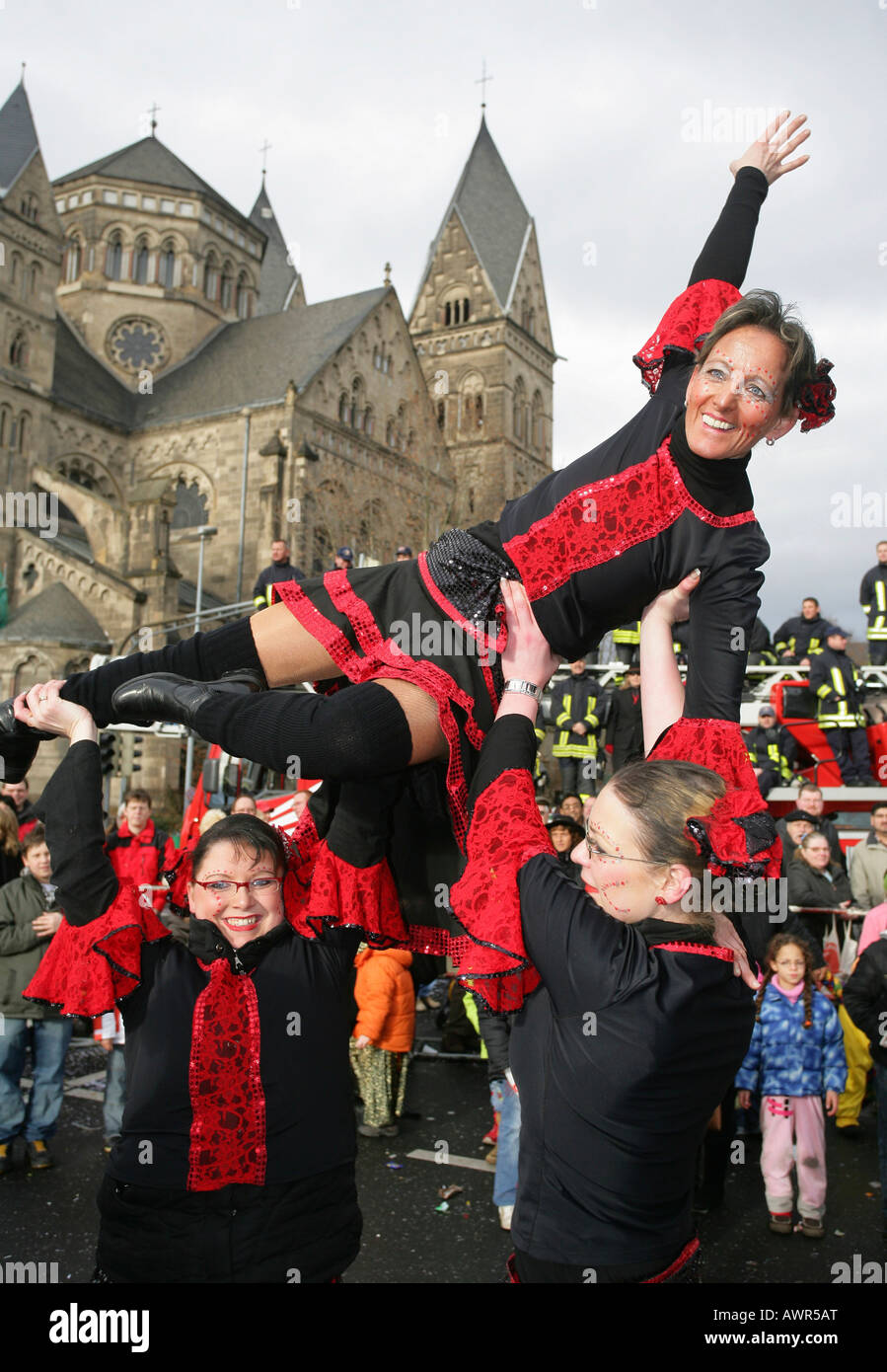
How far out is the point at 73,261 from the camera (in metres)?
46.0

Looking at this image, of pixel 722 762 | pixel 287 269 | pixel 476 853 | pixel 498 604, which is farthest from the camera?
pixel 287 269

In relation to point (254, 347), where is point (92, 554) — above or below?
below

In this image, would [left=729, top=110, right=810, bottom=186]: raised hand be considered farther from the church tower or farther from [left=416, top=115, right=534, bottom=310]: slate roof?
[left=416, top=115, right=534, bottom=310]: slate roof

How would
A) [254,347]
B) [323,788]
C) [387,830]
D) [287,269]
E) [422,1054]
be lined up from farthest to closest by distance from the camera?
[287,269] < [254,347] < [422,1054] < [323,788] < [387,830]

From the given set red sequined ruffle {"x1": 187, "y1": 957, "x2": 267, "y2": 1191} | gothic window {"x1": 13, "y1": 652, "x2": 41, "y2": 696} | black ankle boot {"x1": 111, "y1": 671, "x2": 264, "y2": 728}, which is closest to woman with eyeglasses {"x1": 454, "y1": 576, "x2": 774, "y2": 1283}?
black ankle boot {"x1": 111, "y1": 671, "x2": 264, "y2": 728}

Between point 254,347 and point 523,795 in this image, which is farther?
point 254,347

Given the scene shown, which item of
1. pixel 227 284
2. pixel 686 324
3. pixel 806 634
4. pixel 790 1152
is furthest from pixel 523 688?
pixel 227 284

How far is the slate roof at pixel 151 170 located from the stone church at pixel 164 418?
12cm

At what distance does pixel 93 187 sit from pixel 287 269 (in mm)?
18312

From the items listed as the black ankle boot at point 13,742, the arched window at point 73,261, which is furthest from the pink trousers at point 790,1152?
the arched window at point 73,261

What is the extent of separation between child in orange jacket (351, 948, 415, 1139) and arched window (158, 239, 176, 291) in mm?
44767

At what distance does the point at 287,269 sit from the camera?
62.6m

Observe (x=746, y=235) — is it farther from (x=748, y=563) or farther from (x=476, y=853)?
(x=476, y=853)
